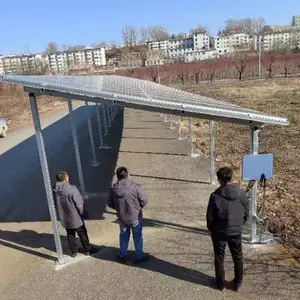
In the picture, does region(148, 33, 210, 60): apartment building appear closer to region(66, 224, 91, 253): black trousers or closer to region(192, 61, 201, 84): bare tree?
region(192, 61, 201, 84): bare tree

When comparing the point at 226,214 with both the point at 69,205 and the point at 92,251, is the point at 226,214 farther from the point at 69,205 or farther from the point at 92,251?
the point at 92,251

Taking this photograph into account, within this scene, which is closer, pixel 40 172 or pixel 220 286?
pixel 220 286

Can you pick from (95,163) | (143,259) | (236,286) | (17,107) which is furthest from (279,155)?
(17,107)

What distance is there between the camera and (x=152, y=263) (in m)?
5.84

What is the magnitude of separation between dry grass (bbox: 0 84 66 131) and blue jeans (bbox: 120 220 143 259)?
19388 millimetres

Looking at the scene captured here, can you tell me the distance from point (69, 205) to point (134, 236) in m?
1.08

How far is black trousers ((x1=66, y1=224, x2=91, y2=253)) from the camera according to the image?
6102mm

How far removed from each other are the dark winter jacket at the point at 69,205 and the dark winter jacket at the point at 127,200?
68 centimetres

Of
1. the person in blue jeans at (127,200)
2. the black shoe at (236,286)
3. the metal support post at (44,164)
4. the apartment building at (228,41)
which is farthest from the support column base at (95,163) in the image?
the apartment building at (228,41)

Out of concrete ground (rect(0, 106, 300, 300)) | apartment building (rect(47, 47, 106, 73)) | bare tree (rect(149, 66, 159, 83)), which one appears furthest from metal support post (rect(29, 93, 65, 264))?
apartment building (rect(47, 47, 106, 73))

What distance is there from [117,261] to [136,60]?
86.2 m

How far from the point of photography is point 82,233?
613cm

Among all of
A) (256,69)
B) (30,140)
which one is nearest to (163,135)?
(30,140)

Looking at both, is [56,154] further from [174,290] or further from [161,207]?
[174,290]
